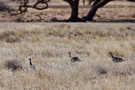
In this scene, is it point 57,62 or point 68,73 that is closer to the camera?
point 68,73

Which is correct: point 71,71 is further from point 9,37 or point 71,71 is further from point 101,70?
point 9,37

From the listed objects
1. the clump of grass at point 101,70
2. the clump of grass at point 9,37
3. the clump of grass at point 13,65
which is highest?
the clump of grass at point 101,70

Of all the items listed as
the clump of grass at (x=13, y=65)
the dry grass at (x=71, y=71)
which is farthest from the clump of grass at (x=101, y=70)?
the clump of grass at (x=13, y=65)

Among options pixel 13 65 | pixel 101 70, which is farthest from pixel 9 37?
pixel 101 70

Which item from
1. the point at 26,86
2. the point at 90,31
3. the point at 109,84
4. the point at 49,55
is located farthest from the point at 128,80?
the point at 90,31

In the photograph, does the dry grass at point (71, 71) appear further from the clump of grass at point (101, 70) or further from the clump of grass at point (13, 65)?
the clump of grass at point (13, 65)

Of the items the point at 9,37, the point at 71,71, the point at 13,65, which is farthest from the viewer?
the point at 9,37

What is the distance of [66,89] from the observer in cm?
761

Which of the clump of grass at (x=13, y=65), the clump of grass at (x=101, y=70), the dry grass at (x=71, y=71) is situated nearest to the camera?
the dry grass at (x=71, y=71)

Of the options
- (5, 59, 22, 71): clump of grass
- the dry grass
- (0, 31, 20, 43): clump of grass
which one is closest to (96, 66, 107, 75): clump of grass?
the dry grass

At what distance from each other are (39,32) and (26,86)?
1317 cm

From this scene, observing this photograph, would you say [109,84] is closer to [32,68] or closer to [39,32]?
[32,68]

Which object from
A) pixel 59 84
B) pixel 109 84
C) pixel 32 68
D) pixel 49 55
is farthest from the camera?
pixel 49 55

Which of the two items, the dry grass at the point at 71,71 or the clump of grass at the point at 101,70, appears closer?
the dry grass at the point at 71,71
